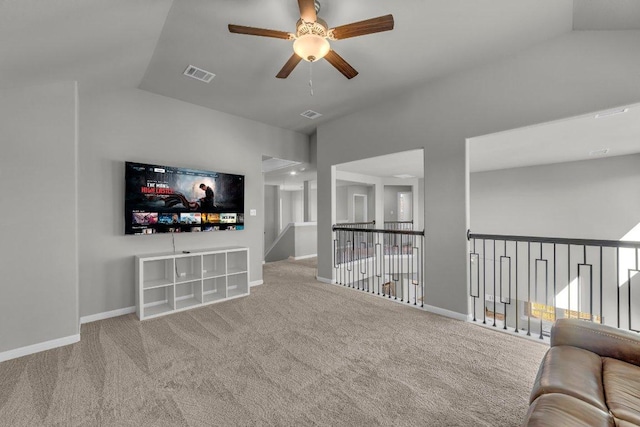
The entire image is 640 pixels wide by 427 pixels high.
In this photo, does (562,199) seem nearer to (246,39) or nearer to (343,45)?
(343,45)

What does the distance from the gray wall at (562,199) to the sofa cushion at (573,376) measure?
6.03 metres

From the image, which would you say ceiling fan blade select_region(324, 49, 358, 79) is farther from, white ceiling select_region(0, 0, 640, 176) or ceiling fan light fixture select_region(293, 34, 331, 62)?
white ceiling select_region(0, 0, 640, 176)

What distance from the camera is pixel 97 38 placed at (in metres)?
2.18

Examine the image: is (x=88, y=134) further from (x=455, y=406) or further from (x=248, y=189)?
(x=455, y=406)

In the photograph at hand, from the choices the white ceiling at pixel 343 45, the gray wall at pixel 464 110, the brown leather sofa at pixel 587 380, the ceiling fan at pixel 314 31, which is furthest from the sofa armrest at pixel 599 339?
the white ceiling at pixel 343 45

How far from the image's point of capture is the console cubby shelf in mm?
3279

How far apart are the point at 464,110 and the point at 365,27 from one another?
1.83 m

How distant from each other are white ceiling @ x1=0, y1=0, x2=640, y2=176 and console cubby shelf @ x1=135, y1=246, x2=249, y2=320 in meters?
2.17

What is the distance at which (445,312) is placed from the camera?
3.25 meters

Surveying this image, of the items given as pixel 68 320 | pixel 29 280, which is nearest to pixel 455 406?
pixel 68 320

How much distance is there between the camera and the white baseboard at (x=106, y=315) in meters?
3.07

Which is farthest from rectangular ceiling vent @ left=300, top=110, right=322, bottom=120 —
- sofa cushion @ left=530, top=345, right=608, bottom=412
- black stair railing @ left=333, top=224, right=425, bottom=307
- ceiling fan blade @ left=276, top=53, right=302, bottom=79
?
sofa cushion @ left=530, top=345, right=608, bottom=412

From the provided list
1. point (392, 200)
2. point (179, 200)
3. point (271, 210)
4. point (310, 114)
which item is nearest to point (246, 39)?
point (310, 114)

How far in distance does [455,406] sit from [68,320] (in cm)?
351
